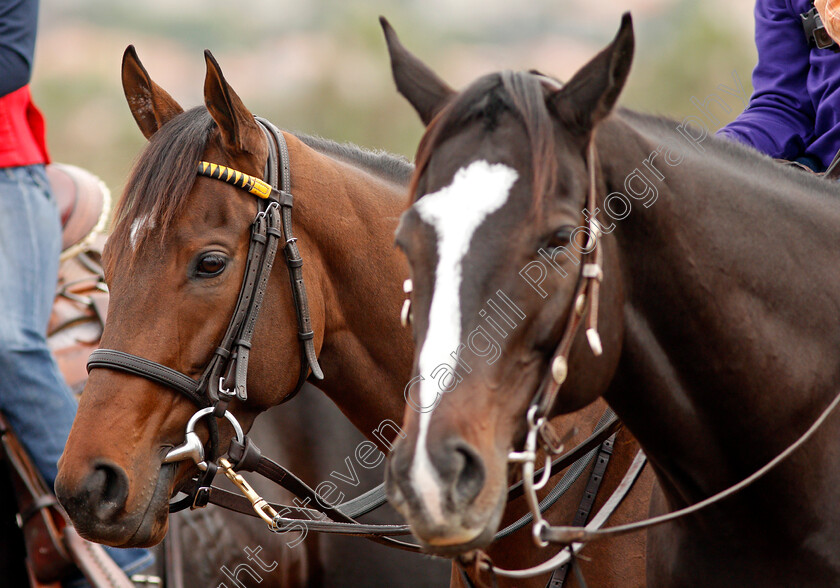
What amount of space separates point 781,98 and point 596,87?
150 centimetres

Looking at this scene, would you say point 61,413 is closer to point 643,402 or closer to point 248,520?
point 248,520

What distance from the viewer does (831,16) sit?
2.54 metres

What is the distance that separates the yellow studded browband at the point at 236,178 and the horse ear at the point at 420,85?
78 centimetres

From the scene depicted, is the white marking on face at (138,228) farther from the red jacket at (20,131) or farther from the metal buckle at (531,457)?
the red jacket at (20,131)

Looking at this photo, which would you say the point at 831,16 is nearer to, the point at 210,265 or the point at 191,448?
the point at 210,265

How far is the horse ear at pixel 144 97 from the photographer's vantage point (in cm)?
292

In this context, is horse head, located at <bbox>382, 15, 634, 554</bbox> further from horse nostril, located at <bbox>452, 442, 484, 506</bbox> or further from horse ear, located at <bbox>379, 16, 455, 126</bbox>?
horse ear, located at <bbox>379, 16, 455, 126</bbox>

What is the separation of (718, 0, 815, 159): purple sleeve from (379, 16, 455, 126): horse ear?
1.30 metres

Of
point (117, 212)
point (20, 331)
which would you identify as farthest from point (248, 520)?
point (117, 212)

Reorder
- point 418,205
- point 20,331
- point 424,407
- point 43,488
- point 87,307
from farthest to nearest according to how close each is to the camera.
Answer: point 87,307 → point 43,488 → point 20,331 → point 418,205 → point 424,407

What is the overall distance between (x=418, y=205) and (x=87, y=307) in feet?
10.9

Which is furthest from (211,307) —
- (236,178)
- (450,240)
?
(450,240)

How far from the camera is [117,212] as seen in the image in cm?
271

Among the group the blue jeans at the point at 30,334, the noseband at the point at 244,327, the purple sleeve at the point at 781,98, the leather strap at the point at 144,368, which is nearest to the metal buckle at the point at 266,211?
the noseband at the point at 244,327
